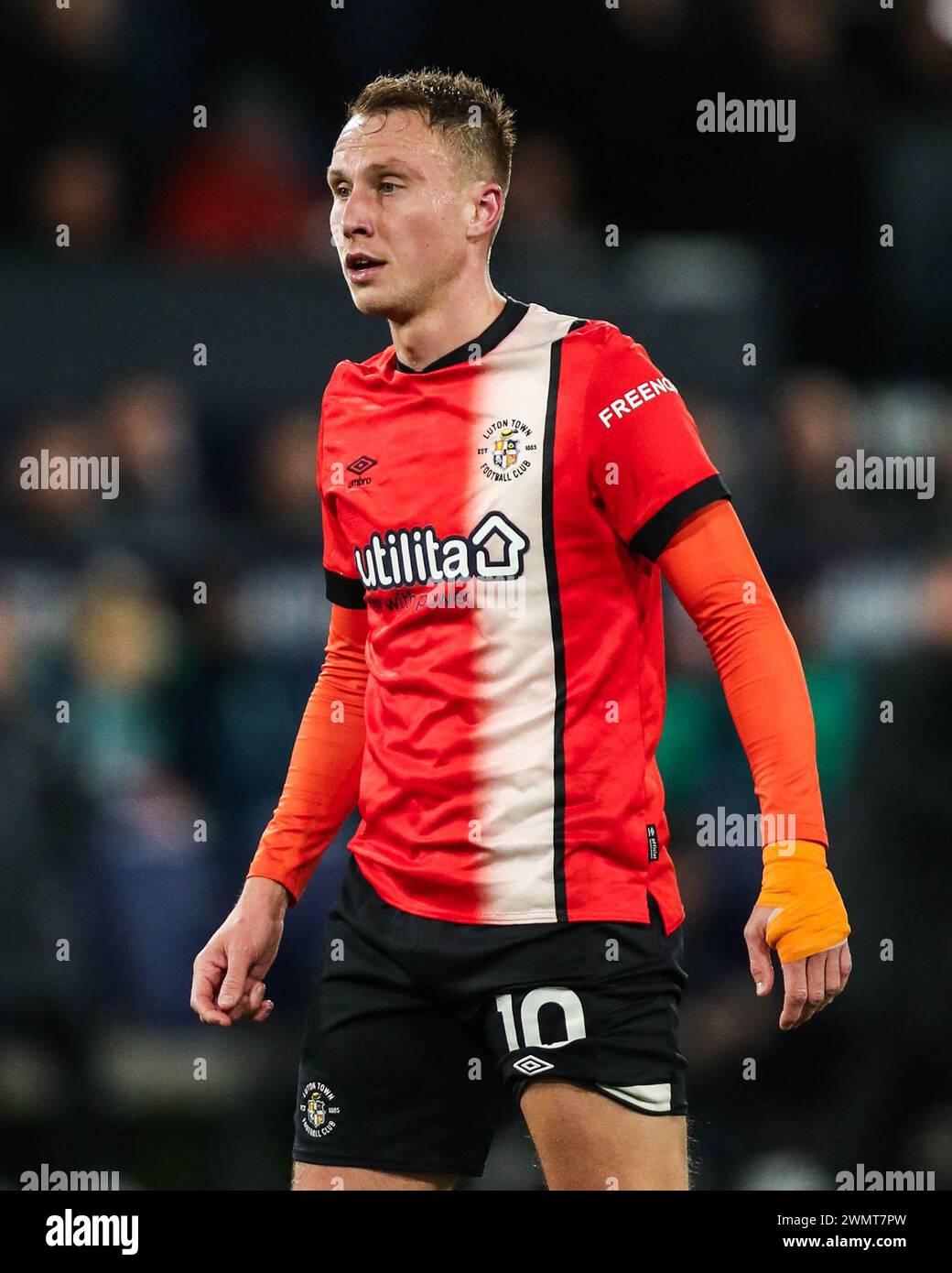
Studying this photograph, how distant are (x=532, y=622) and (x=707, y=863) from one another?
1.74m

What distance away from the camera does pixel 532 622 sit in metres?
2.61

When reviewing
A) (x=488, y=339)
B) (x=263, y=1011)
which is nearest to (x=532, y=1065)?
(x=263, y=1011)

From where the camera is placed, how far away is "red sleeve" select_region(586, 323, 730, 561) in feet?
8.38

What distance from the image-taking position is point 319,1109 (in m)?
2.71

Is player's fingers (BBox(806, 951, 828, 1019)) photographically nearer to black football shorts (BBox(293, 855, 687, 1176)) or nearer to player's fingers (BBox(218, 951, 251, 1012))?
black football shorts (BBox(293, 855, 687, 1176))

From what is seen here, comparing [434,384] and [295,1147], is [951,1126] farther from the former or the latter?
[434,384]

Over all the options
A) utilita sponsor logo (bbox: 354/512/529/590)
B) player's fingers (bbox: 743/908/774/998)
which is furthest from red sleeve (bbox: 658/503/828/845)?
utilita sponsor logo (bbox: 354/512/529/590)

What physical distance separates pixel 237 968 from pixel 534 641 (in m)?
0.71

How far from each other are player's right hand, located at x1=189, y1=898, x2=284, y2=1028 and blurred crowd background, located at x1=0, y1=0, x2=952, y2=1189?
136cm

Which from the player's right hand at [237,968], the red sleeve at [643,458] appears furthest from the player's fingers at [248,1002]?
the red sleeve at [643,458]

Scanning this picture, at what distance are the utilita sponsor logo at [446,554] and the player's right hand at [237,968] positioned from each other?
58 centimetres

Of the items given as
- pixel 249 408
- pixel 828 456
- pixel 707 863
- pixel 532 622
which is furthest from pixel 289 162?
pixel 532 622

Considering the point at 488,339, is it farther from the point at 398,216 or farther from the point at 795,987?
the point at 795,987
